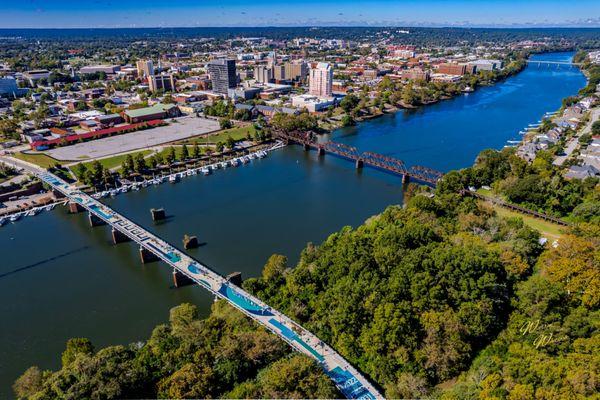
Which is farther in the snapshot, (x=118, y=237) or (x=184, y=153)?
(x=184, y=153)

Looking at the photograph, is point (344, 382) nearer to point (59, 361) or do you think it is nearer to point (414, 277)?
point (414, 277)

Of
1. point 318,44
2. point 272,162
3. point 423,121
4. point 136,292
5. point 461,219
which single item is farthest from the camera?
point 318,44

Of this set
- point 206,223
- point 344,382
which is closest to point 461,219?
point 344,382

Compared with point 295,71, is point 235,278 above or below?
below

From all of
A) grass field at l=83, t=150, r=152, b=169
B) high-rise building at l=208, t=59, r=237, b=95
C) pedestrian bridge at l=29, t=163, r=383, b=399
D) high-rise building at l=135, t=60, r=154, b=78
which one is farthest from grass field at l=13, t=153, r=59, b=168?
high-rise building at l=135, t=60, r=154, b=78

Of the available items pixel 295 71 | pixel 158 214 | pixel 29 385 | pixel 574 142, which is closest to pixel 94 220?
pixel 158 214

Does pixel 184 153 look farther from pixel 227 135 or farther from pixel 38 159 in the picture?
pixel 38 159

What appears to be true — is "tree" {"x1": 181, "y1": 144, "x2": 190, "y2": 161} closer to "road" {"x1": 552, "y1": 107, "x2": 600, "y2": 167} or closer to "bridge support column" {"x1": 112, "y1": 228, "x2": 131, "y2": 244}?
"bridge support column" {"x1": 112, "y1": 228, "x2": 131, "y2": 244}
